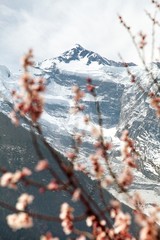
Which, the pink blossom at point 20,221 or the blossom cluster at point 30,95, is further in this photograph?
the pink blossom at point 20,221

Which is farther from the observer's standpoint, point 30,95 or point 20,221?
point 20,221

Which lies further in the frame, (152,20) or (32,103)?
(152,20)

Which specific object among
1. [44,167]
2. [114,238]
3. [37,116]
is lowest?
[114,238]

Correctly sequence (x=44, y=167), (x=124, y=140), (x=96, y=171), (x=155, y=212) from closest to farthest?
1. (x=44, y=167)
2. (x=155, y=212)
3. (x=96, y=171)
4. (x=124, y=140)

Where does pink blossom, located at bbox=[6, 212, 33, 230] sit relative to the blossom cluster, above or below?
below

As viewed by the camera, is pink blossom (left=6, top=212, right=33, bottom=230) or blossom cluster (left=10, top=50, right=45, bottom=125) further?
pink blossom (left=6, top=212, right=33, bottom=230)

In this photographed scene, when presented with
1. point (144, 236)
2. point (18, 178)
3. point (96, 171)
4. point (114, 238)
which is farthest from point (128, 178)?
point (18, 178)

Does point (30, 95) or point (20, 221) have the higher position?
point (30, 95)

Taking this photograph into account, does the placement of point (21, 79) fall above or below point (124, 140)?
above

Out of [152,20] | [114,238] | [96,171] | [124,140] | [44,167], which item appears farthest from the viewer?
[152,20]

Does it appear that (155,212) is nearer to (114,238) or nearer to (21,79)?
(114,238)

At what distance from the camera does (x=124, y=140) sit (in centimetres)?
800

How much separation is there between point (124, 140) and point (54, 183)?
9.60 feet

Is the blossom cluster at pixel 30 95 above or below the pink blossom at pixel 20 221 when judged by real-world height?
above
